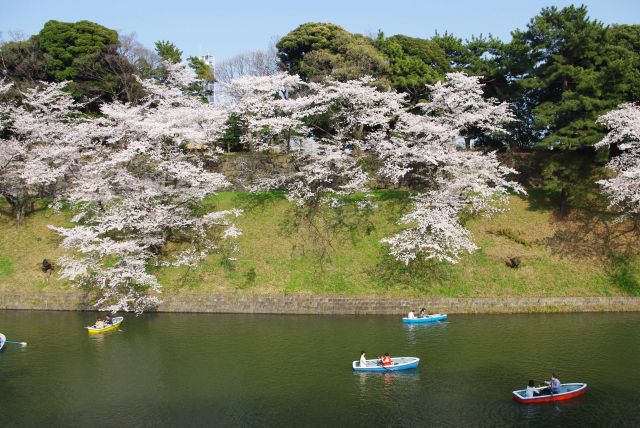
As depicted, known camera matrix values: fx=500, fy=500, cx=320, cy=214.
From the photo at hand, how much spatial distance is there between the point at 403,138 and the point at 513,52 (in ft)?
38.4

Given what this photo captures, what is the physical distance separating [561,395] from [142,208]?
27.3 m

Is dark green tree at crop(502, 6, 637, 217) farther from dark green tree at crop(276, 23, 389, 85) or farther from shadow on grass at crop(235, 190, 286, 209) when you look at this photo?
shadow on grass at crop(235, 190, 286, 209)

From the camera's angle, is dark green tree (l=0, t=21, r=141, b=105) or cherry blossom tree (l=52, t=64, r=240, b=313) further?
dark green tree (l=0, t=21, r=141, b=105)

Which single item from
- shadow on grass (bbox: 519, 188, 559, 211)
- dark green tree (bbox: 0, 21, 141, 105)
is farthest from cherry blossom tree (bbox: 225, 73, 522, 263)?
dark green tree (bbox: 0, 21, 141, 105)

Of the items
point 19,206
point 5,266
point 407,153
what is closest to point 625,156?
point 407,153

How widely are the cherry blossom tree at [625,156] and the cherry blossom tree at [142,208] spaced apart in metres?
25.6

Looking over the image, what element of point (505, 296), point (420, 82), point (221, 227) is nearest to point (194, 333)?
point (221, 227)

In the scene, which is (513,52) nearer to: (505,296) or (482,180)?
(482,180)

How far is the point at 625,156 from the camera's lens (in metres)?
33.2

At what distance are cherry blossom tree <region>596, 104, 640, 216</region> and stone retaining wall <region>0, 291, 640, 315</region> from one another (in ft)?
22.4

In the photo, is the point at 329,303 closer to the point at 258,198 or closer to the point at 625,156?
the point at 258,198

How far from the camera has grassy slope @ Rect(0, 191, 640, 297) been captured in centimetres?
3191

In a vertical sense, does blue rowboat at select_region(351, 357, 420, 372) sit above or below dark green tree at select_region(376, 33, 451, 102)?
below

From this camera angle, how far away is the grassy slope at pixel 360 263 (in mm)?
31906
